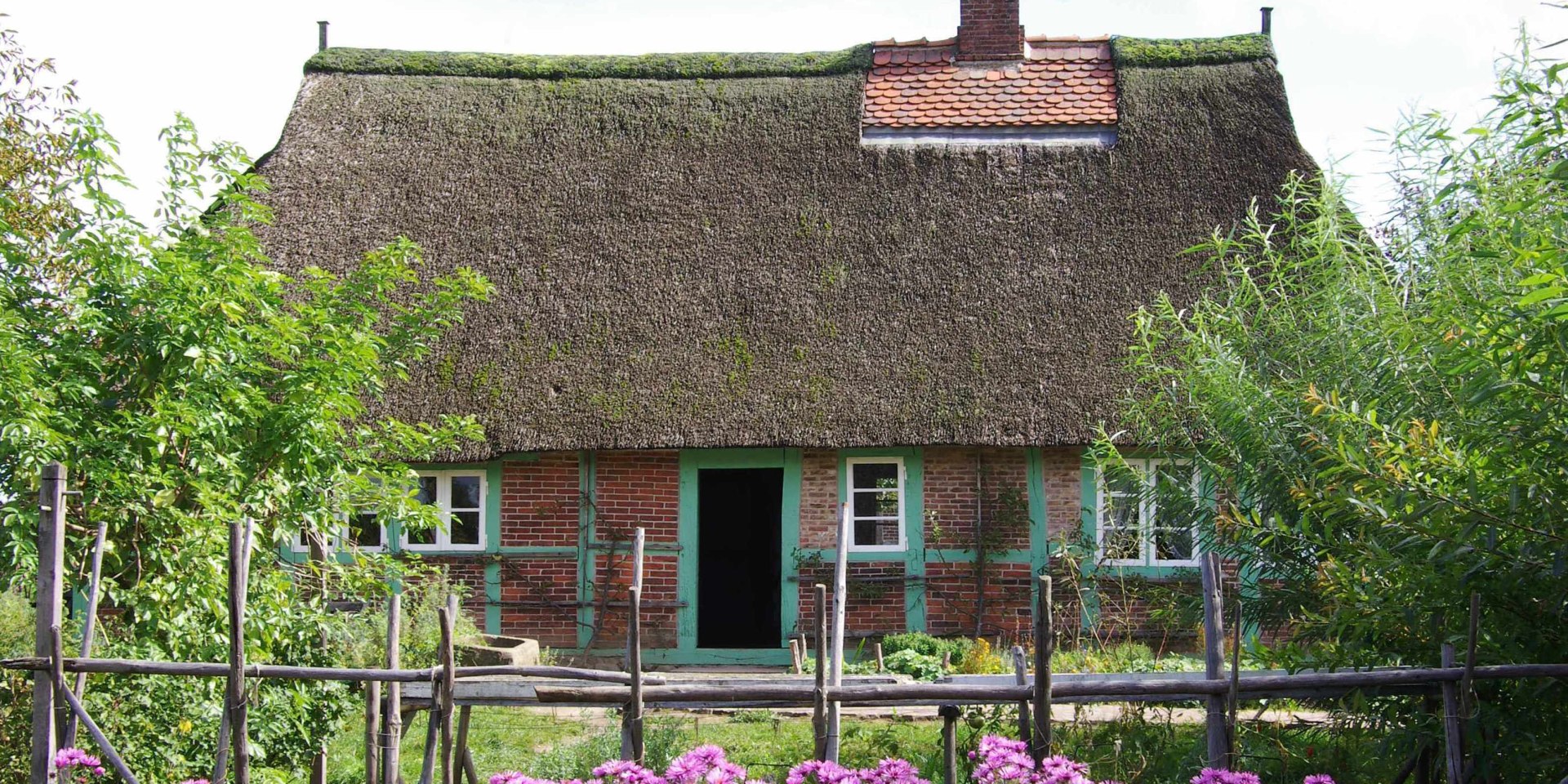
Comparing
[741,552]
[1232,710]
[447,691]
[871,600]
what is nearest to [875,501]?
[871,600]

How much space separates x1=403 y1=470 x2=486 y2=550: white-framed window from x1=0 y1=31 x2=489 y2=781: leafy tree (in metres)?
3.74

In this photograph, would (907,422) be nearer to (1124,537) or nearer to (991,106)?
(1124,537)

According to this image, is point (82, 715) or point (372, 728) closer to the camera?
point (82, 715)

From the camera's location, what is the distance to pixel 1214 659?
4.58 metres

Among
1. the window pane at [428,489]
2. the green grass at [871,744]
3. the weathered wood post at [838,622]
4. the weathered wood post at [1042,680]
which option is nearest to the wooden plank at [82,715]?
the green grass at [871,744]

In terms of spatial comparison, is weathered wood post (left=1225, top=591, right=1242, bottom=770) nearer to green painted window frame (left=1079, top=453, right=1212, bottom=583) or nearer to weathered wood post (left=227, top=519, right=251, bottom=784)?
weathered wood post (left=227, top=519, right=251, bottom=784)

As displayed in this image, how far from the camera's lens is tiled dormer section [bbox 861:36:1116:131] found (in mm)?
12305

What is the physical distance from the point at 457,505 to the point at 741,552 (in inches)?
138

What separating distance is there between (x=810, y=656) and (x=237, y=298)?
538 cm

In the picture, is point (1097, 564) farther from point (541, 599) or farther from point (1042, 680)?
point (1042, 680)

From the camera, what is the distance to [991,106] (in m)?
12.5

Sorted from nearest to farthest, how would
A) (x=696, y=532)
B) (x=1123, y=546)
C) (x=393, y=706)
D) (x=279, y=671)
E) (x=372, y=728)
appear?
(x=279, y=671), (x=372, y=728), (x=393, y=706), (x=1123, y=546), (x=696, y=532)

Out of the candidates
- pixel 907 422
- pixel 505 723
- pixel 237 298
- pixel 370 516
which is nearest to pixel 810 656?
pixel 907 422

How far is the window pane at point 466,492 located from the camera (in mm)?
10570
